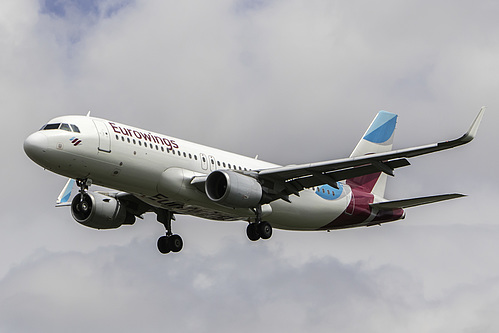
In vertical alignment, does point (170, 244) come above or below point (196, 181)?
below

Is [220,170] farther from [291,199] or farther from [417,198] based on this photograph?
[417,198]

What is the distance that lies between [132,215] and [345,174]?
11.4 meters

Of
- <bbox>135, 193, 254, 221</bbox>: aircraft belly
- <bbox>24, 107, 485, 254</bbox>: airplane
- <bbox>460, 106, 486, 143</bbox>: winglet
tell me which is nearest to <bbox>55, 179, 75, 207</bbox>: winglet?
<bbox>24, 107, 485, 254</bbox>: airplane

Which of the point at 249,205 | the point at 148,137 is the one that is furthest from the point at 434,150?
the point at 148,137

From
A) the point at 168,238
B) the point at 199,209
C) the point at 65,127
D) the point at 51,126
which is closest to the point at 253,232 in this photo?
the point at 199,209

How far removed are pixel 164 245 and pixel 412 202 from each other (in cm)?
1264

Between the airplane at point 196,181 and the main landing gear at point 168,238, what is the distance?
0.05 metres

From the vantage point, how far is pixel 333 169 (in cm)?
4391

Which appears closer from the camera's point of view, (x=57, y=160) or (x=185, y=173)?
(x=57, y=160)

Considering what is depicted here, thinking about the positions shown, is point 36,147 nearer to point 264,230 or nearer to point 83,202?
point 83,202

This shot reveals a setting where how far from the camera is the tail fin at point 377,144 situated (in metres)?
54.3

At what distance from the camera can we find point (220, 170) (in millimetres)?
43844

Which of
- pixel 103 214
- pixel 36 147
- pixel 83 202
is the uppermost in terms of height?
pixel 36 147

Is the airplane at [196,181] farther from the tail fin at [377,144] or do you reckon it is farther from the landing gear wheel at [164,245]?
the tail fin at [377,144]
